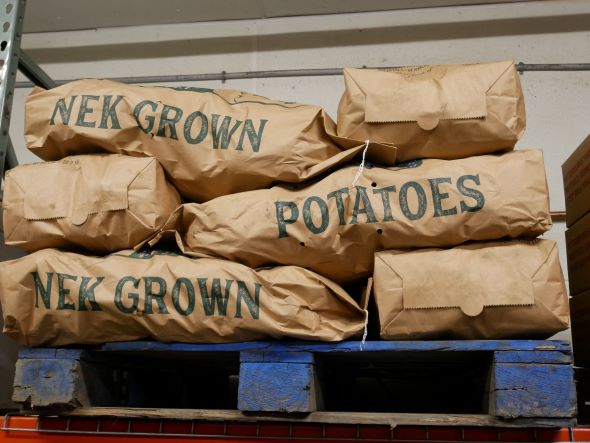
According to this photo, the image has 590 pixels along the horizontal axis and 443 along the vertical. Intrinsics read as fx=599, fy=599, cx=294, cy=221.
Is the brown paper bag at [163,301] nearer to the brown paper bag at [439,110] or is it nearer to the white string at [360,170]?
the white string at [360,170]

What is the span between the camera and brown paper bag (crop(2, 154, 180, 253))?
6.63ft

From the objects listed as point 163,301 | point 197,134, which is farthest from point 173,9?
point 163,301

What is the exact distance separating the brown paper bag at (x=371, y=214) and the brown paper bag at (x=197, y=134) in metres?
0.09

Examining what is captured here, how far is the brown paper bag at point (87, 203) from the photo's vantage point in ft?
6.63

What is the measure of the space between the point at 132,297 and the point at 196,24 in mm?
2227

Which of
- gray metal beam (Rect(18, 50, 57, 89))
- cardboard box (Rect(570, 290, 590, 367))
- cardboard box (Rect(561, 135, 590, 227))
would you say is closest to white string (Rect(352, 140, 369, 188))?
cardboard box (Rect(561, 135, 590, 227))

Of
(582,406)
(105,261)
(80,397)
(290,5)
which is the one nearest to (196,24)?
(290,5)

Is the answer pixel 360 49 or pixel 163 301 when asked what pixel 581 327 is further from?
pixel 360 49

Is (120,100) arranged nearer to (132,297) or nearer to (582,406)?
(132,297)

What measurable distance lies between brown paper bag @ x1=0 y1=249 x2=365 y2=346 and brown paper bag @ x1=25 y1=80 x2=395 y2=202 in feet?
1.07

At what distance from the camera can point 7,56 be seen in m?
2.44

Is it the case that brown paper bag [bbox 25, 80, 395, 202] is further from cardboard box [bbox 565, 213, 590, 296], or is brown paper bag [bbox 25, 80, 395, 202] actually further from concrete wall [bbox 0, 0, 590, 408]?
concrete wall [bbox 0, 0, 590, 408]

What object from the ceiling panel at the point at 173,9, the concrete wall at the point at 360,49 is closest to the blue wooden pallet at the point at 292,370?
the concrete wall at the point at 360,49

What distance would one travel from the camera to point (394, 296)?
74.2 inches
